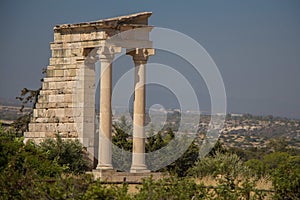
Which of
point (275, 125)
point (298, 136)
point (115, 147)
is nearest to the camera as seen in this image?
point (115, 147)

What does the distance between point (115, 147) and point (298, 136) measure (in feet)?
232

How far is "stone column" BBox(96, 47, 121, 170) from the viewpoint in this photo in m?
28.7

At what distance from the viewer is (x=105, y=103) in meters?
28.8

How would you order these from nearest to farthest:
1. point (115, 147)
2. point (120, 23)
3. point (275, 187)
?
1. point (275, 187)
2. point (120, 23)
3. point (115, 147)

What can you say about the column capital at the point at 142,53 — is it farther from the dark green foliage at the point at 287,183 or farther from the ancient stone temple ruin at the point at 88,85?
the dark green foliage at the point at 287,183

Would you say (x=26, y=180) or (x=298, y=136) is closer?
(x=26, y=180)

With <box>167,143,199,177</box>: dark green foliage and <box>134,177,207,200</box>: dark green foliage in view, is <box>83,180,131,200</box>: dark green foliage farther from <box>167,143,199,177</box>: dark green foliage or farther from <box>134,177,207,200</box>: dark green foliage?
<box>167,143,199,177</box>: dark green foliage

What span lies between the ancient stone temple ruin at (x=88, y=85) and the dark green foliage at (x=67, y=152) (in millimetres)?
640

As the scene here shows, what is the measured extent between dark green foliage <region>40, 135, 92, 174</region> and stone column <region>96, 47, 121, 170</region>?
86cm

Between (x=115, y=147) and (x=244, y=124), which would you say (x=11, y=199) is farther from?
(x=244, y=124)

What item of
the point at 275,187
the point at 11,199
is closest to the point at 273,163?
the point at 275,187

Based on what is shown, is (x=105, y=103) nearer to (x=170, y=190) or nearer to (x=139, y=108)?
(x=139, y=108)

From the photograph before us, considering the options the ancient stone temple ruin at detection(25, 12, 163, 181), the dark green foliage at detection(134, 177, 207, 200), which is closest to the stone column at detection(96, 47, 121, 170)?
the ancient stone temple ruin at detection(25, 12, 163, 181)

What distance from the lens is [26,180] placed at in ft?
49.2
